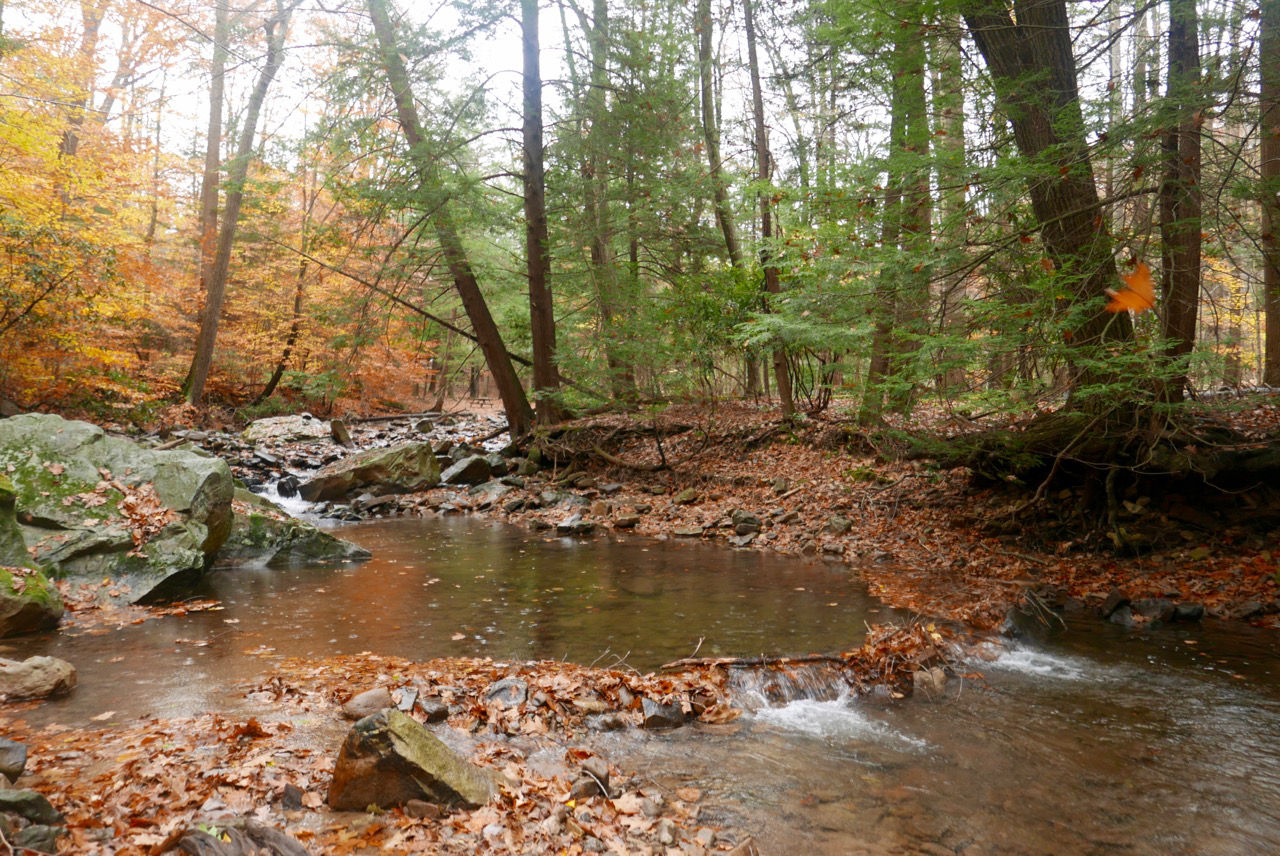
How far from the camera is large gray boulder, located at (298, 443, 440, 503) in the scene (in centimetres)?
1405

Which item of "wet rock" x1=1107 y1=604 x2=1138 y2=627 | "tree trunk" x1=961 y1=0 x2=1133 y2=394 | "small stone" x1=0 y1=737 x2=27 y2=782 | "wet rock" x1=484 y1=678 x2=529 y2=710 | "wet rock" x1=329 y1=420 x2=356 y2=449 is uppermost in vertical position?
"tree trunk" x1=961 y1=0 x2=1133 y2=394

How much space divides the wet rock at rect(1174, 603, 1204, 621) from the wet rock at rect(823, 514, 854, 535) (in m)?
3.93

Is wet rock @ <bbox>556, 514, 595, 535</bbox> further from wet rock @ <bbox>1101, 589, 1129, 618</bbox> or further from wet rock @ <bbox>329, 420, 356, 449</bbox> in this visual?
wet rock @ <bbox>329, 420, 356, 449</bbox>

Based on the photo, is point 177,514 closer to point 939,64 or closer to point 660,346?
point 660,346

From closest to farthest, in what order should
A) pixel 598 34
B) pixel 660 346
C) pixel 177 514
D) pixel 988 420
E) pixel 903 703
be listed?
pixel 903 703 < pixel 177 514 < pixel 988 420 < pixel 660 346 < pixel 598 34

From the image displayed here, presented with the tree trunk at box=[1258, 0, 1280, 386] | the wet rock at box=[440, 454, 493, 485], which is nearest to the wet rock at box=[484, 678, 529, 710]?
the tree trunk at box=[1258, 0, 1280, 386]

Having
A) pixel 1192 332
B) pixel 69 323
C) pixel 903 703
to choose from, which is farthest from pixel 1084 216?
pixel 69 323

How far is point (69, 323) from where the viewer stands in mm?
15156

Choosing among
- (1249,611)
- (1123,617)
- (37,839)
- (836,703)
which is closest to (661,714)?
(836,703)

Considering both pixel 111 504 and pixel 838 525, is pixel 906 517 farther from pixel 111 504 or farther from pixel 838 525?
pixel 111 504

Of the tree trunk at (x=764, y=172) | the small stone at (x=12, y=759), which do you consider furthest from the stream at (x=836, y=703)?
the tree trunk at (x=764, y=172)

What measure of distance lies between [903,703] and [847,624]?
1.52 m

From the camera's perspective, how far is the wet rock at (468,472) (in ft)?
48.2

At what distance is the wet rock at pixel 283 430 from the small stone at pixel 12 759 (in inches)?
676
